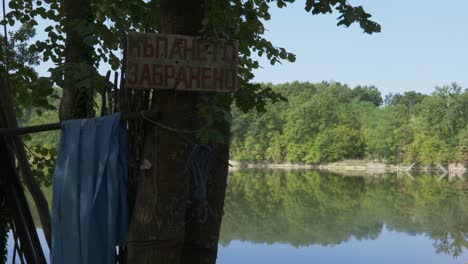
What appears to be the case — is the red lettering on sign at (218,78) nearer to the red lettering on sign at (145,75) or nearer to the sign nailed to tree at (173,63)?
the sign nailed to tree at (173,63)

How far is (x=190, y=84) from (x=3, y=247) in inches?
80.0

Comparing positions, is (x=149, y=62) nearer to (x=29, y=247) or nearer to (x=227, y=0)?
(x=227, y=0)

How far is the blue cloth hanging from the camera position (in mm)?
2324

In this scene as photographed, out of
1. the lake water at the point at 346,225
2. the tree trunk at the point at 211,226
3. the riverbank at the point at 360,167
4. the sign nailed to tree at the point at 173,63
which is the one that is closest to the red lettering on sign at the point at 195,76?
the sign nailed to tree at the point at 173,63

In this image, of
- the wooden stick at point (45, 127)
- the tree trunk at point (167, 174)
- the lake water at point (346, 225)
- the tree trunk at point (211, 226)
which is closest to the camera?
the tree trunk at point (167, 174)

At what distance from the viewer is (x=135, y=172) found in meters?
2.33

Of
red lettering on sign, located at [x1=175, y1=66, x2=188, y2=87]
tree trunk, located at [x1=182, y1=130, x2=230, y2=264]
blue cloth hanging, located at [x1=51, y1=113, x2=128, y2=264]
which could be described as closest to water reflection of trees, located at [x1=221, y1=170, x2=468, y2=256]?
tree trunk, located at [x1=182, y1=130, x2=230, y2=264]

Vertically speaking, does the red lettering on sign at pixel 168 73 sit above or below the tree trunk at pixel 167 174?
above

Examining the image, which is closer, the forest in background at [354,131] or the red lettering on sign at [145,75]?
the red lettering on sign at [145,75]

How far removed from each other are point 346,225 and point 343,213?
3.25m

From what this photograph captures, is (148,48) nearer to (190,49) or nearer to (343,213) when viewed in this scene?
(190,49)

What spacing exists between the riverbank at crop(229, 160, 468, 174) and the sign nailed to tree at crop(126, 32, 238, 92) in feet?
170

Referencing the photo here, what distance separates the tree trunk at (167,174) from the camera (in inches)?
84.0

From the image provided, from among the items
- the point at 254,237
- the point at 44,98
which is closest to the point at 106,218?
the point at 44,98
